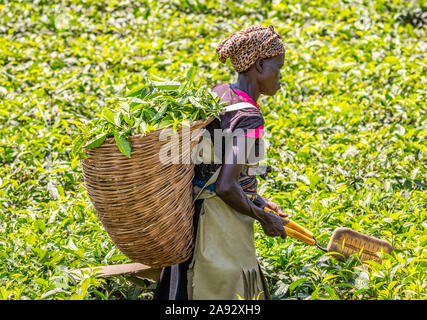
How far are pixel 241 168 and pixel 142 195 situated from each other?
1.43 ft

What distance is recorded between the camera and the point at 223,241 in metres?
2.54

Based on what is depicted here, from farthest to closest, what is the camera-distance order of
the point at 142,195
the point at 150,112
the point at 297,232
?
the point at 297,232 < the point at 150,112 < the point at 142,195

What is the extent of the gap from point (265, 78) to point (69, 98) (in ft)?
9.25

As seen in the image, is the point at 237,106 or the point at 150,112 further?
the point at 237,106

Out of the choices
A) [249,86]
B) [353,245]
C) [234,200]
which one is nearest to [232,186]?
[234,200]

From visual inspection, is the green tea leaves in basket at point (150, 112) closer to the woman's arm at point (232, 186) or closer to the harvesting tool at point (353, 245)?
the woman's arm at point (232, 186)

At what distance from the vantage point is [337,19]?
6188 mm

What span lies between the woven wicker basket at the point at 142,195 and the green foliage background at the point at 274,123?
1.35ft

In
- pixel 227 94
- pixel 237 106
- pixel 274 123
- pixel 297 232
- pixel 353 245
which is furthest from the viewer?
pixel 274 123

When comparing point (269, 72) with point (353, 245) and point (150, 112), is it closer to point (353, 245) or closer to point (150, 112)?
point (150, 112)

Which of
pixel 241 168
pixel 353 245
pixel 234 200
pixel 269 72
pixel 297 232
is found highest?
pixel 269 72

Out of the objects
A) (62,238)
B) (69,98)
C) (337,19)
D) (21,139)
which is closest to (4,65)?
(69,98)

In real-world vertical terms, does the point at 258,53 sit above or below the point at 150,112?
above

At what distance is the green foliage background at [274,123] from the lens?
2.94 meters
